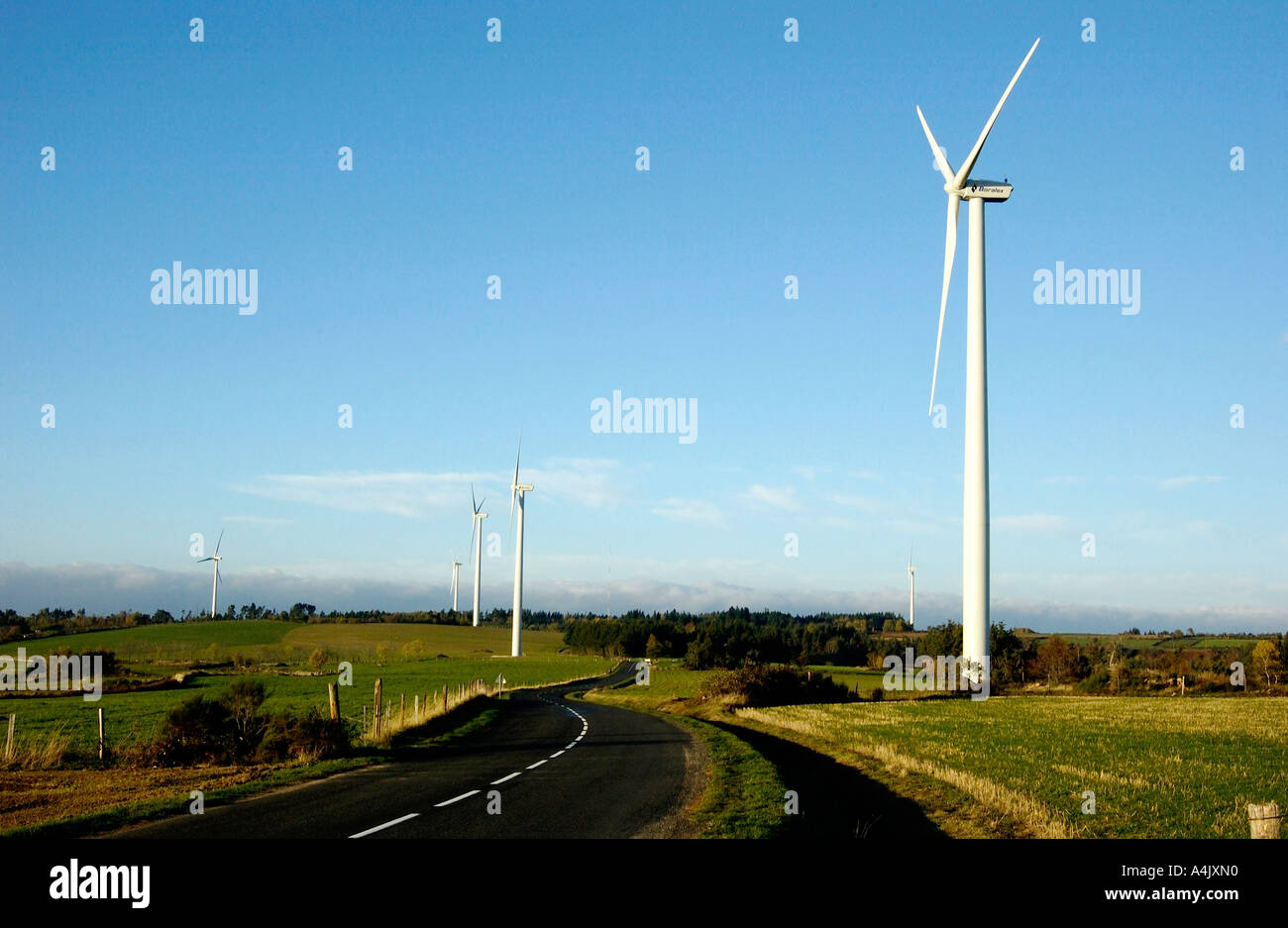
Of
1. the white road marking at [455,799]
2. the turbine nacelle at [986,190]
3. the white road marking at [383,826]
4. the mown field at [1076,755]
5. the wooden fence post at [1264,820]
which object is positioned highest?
the turbine nacelle at [986,190]

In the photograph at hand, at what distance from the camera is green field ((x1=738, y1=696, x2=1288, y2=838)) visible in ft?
56.1

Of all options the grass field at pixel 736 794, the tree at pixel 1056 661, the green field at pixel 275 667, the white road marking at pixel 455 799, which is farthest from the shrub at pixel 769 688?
the white road marking at pixel 455 799

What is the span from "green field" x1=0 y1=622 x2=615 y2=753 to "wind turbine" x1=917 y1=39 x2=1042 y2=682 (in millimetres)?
31095

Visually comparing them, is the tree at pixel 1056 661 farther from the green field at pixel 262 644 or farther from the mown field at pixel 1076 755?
Answer: the green field at pixel 262 644

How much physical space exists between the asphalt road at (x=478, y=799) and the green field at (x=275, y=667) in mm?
9623

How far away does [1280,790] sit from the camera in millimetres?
20578

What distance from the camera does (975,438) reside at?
51531 mm

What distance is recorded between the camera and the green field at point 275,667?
52219mm

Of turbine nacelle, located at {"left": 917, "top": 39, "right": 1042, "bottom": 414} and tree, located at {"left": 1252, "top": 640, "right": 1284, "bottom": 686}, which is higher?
turbine nacelle, located at {"left": 917, "top": 39, "right": 1042, "bottom": 414}

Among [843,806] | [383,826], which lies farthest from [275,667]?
[383,826]

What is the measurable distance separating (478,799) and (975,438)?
3980cm

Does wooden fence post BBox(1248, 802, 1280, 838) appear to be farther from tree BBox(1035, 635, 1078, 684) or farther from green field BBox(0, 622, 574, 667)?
green field BBox(0, 622, 574, 667)

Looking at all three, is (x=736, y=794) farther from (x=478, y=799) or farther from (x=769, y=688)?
(x=769, y=688)

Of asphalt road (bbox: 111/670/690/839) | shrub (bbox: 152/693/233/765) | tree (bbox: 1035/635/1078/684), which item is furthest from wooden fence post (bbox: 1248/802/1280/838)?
tree (bbox: 1035/635/1078/684)
